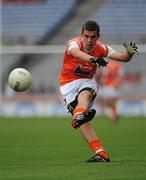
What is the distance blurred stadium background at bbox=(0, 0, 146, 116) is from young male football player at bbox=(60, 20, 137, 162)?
17.0 meters

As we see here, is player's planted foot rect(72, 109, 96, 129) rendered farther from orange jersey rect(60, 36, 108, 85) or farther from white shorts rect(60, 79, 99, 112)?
orange jersey rect(60, 36, 108, 85)

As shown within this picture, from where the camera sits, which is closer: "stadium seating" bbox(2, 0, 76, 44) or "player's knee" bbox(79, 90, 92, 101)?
"player's knee" bbox(79, 90, 92, 101)

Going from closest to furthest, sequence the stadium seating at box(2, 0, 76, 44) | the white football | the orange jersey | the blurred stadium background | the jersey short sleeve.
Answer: the jersey short sleeve < the orange jersey < the white football < the blurred stadium background < the stadium seating at box(2, 0, 76, 44)

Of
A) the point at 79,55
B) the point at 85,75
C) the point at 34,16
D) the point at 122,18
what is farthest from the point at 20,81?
the point at 34,16

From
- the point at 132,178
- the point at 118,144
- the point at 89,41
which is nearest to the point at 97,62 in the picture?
the point at 89,41

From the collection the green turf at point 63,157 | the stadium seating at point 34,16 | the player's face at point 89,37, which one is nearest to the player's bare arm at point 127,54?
the player's face at point 89,37

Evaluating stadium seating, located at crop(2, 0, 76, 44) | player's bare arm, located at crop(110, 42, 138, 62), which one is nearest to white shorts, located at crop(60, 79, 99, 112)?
player's bare arm, located at crop(110, 42, 138, 62)

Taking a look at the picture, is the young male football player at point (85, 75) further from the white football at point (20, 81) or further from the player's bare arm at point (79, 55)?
the white football at point (20, 81)

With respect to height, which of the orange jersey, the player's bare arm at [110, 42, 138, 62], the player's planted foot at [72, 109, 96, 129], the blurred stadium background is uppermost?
the player's bare arm at [110, 42, 138, 62]

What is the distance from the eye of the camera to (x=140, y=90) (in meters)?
26.9

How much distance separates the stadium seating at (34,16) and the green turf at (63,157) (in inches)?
504

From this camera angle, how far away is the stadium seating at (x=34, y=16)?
30.3 meters

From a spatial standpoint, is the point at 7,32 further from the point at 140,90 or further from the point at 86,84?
the point at 86,84

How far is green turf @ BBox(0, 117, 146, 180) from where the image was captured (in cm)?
784
